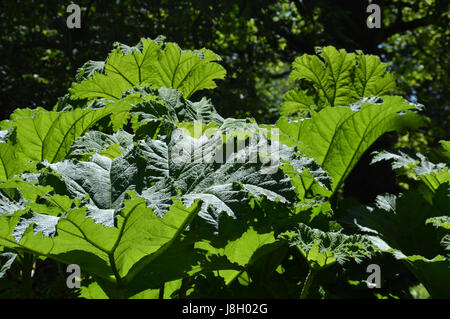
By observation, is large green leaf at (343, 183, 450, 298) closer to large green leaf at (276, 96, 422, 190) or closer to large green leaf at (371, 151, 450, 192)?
large green leaf at (371, 151, 450, 192)

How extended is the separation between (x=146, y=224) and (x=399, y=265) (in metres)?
0.81

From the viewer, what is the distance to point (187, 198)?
965 mm

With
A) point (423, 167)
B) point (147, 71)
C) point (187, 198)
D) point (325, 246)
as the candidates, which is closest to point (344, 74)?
point (423, 167)

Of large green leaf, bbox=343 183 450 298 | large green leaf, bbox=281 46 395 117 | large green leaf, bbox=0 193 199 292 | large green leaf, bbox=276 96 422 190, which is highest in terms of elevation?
large green leaf, bbox=281 46 395 117

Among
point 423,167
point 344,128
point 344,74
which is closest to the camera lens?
point 423,167

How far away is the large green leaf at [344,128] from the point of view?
57.6 inches

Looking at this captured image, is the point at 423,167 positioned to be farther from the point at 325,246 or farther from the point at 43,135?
the point at 43,135

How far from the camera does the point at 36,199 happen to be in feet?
4.11

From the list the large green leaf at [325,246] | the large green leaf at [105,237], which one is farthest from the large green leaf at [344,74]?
the large green leaf at [105,237]

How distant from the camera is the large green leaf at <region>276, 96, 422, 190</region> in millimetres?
1464

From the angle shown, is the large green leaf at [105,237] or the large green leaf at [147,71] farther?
the large green leaf at [147,71]

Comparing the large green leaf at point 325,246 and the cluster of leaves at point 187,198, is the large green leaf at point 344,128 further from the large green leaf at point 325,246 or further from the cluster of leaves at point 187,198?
the large green leaf at point 325,246

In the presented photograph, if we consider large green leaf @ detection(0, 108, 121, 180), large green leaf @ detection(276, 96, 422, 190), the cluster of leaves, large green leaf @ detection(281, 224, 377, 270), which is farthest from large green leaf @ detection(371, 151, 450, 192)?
large green leaf @ detection(0, 108, 121, 180)

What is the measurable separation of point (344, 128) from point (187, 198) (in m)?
0.75
